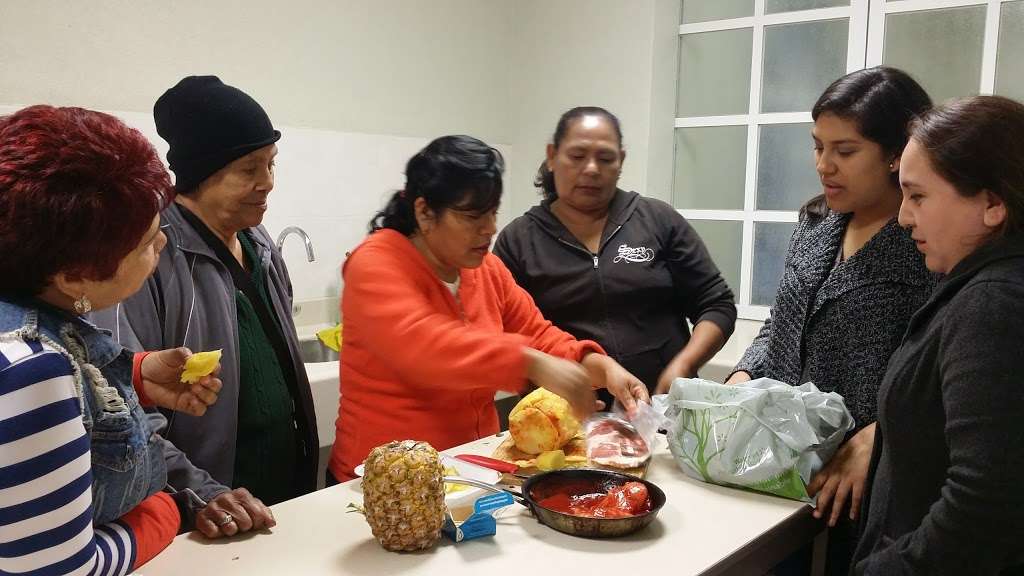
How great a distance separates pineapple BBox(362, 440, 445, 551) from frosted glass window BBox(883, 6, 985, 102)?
→ 3079 mm

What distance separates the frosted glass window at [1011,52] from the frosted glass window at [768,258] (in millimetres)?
1075

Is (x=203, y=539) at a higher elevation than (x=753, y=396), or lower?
lower

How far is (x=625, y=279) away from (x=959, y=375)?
4.42 ft

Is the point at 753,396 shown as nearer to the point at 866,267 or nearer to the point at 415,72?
the point at 866,267

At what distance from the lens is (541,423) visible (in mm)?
→ 1769

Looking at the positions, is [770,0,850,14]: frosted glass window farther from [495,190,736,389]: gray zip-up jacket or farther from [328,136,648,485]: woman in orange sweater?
[328,136,648,485]: woman in orange sweater

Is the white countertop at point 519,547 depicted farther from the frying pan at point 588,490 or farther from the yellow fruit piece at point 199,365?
the yellow fruit piece at point 199,365

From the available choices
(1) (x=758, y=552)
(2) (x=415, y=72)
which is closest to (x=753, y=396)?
(1) (x=758, y=552)

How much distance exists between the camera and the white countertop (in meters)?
1.30

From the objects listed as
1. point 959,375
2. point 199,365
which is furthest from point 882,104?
point 199,365

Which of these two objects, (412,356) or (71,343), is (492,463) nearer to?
(412,356)

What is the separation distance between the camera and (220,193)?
5.85ft

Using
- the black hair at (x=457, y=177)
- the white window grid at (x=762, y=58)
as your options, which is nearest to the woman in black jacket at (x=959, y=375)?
the black hair at (x=457, y=177)

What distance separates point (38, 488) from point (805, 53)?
377 cm
